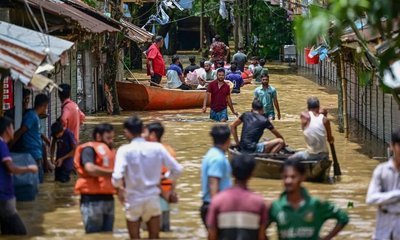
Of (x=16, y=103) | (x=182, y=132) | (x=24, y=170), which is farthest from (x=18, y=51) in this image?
(x=182, y=132)

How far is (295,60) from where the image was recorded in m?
55.2

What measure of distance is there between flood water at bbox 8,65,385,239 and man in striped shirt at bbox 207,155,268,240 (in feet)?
11.9

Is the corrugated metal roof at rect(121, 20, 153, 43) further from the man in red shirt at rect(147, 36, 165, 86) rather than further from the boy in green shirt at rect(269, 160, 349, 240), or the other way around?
the boy in green shirt at rect(269, 160, 349, 240)

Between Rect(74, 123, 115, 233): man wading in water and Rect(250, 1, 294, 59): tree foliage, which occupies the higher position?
Rect(250, 1, 294, 59): tree foliage

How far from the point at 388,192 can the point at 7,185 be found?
442 cm

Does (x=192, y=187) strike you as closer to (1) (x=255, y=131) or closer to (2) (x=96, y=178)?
(1) (x=255, y=131)

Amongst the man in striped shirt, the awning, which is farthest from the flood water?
the man in striped shirt

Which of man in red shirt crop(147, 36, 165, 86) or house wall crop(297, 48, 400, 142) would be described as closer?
house wall crop(297, 48, 400, 142)

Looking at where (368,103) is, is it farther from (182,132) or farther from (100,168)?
(100,168)

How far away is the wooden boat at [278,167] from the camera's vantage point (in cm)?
1587

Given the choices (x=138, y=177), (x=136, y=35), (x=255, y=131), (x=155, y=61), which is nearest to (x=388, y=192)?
(x=138, y=177)

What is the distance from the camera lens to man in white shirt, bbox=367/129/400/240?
8.55 m

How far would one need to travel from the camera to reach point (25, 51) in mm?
12133

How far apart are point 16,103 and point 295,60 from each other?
39404mm
